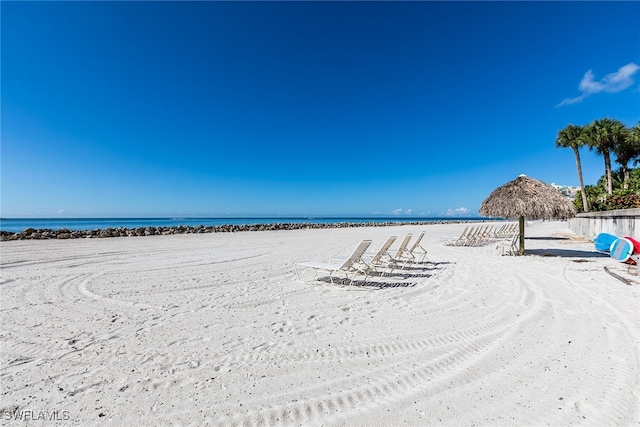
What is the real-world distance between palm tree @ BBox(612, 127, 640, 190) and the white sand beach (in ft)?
79.5

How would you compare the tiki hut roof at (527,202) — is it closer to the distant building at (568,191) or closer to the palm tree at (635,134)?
the distant building at (568,191)

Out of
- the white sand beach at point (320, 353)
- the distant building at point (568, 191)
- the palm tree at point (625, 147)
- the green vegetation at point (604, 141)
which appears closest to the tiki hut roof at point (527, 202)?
the distant building at point (568, 191)

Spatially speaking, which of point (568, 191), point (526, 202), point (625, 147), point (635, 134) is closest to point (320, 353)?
point (526, 202)

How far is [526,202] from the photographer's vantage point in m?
9.52

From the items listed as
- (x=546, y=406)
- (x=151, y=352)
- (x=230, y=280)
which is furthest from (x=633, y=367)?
(x=230, y=280)

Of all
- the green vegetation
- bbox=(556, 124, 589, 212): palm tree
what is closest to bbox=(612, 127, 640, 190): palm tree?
the green vegetation

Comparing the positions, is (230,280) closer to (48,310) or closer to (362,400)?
(48,310)

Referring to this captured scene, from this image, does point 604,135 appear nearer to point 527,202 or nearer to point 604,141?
point 604,141

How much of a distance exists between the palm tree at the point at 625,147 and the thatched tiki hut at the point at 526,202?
1680 cm

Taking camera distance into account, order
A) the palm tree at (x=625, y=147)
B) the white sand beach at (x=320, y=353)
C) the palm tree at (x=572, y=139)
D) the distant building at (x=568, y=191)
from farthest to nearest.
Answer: the palm tree at (x=572, y=139)
the palm tree at (x=625, y=147)
the distant building at (x=568, y=191)
the white sand beach at (x=320, y=353)

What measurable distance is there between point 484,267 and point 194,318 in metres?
6.73

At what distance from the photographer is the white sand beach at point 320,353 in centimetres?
219

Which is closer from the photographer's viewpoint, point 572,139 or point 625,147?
point 625,147

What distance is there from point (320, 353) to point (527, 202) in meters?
9.28
